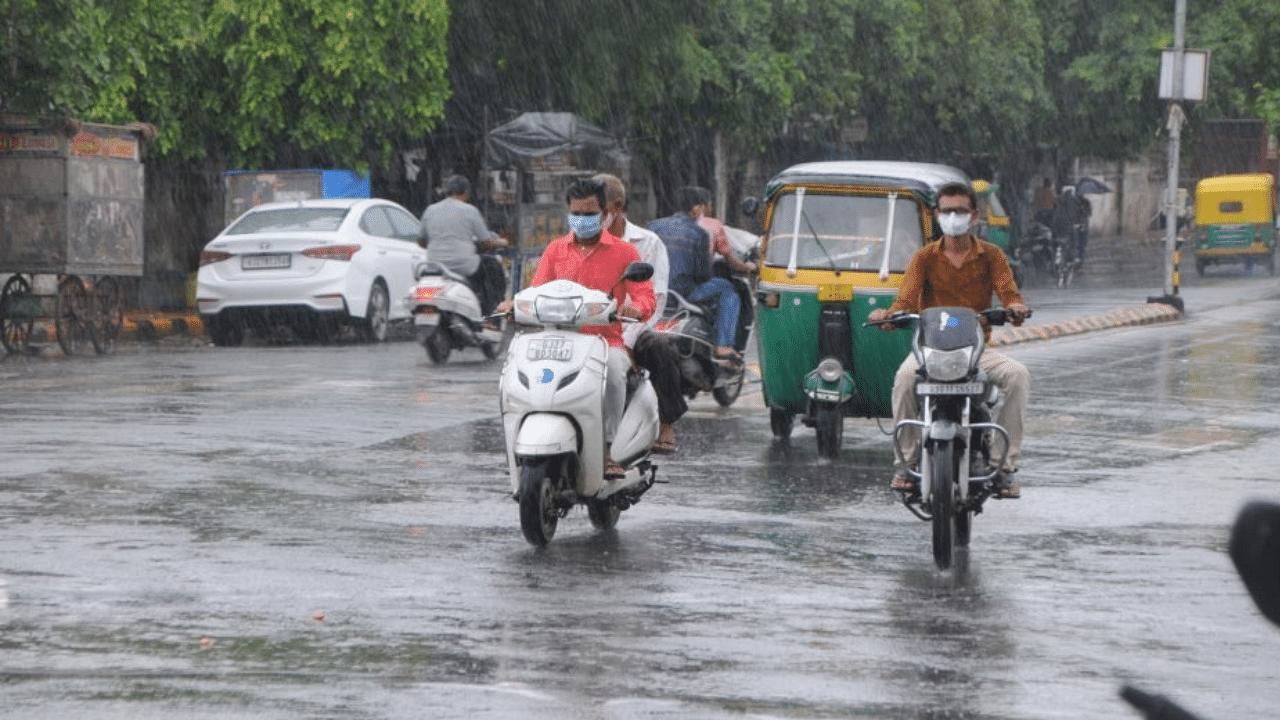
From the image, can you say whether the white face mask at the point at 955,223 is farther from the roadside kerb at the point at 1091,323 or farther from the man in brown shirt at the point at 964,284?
the roadside kerb at the point at 1091,323

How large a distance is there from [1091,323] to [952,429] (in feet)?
62.5

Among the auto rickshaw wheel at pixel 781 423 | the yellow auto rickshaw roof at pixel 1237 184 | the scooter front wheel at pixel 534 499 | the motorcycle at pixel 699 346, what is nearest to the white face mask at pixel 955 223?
the scooter front wheel at pixel 534 499

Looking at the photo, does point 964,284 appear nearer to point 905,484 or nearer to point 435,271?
point 905,484

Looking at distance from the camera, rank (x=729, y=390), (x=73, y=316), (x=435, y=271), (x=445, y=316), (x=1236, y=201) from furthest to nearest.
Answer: (x=1236, y=201)
(x=73, y=316)
(x=435, y=271)
(x=445, y=316)
(x=729, y=390)

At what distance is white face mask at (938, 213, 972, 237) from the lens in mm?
9773

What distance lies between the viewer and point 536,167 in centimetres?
2895

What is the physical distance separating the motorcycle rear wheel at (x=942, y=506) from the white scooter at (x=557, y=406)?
1420 mm

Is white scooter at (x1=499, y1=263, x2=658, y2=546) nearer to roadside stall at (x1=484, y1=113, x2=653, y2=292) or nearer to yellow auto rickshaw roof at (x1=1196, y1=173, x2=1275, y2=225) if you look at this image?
roadside stall at (x1=484, y1=113, x2=653, y2=292)

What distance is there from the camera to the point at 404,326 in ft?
87.7

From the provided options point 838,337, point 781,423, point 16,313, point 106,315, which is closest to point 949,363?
point 838,337

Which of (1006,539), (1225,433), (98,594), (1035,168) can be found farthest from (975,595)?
(1035,168)

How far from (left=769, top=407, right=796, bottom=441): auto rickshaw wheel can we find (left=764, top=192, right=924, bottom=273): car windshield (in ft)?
3.30

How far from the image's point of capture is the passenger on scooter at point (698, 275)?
15367mm

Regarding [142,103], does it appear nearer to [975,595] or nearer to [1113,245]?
[975,595]
